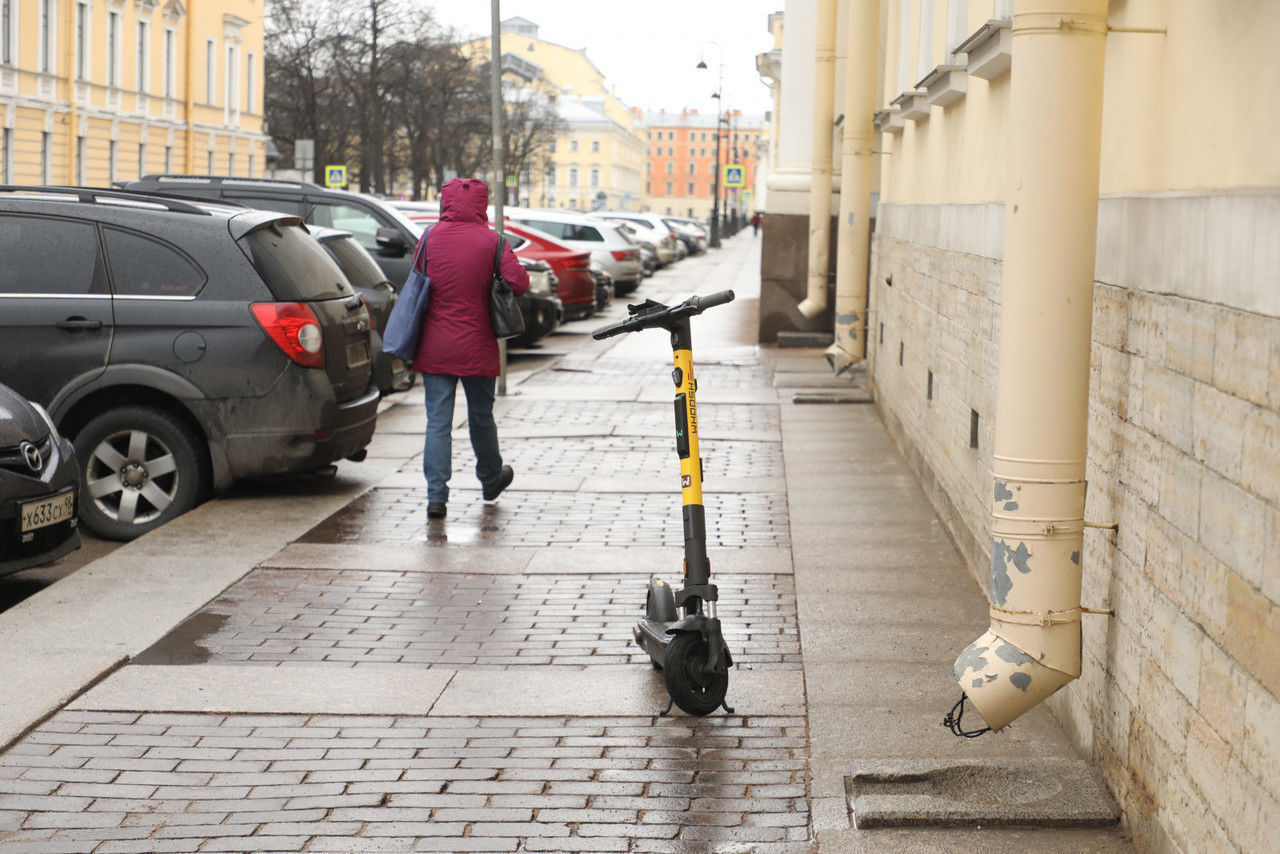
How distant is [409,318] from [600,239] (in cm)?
2536

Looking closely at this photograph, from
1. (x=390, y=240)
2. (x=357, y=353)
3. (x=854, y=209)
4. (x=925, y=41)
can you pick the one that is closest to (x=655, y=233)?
(x=390, y=240)

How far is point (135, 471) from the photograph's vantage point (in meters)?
8.90

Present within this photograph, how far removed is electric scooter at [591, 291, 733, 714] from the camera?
17.7 ft

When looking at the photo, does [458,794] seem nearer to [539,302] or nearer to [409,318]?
[409,318]

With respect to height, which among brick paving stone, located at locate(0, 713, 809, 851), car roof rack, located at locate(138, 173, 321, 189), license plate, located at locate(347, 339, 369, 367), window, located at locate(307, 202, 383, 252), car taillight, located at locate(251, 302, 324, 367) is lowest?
brick paving stone, located at locate(0, 713, 809, 851)

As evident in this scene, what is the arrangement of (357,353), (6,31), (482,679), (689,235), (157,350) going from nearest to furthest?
(482,679), (157,350), (357,353), (6,31), (689,235)

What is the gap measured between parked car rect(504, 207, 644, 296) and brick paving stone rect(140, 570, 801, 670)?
2463 centimetres

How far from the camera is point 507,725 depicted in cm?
541

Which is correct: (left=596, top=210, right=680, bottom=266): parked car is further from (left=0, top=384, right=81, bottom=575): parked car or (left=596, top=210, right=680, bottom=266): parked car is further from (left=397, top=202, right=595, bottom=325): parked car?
(left=0, top=384, right=81, bottom=575): parked car

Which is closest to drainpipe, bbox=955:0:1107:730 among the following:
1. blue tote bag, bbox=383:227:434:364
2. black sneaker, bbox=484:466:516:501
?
blue tote bag, bbox=383:227:434:364

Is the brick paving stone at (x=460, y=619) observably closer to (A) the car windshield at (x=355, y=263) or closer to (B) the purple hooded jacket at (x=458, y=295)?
(B) the purple hooded jacket at (x=458, y=295)

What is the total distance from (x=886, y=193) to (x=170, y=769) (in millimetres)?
10128

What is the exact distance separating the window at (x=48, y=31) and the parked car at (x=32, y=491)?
46858 millimetres

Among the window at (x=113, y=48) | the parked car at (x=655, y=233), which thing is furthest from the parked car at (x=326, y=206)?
the window at (x=113, y=48)
